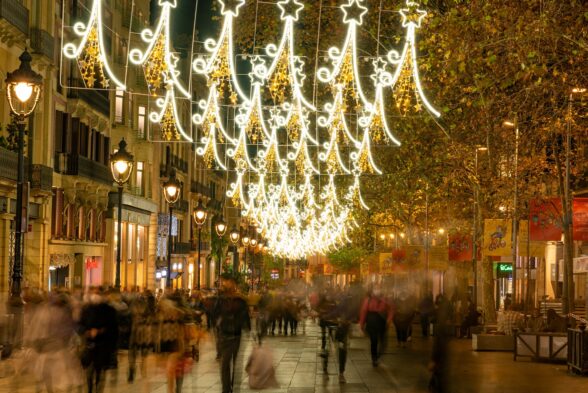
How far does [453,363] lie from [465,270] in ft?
102

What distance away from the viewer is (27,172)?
116ft

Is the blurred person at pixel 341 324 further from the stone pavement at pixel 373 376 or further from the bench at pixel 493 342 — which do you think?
the bench at pixel 493 342

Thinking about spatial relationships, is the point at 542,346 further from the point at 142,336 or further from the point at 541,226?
the point at 142,336

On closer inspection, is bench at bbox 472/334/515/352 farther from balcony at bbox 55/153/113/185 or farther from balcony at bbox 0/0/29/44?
balcony at bbox 55/153/113/185

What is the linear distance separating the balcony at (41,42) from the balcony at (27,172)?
3.87 metres

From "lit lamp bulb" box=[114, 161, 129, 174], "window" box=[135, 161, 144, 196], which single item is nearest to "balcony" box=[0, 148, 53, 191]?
"lit lamp bulb" box=[114, 161, 129, 174]

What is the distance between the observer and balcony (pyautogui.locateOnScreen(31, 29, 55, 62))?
119 feet

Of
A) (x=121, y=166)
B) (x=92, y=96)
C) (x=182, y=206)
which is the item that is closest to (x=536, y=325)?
(x=121, y=166)

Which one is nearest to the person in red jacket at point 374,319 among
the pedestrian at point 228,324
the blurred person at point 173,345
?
the pedestrian at point 228,324

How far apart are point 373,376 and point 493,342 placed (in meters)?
9.08

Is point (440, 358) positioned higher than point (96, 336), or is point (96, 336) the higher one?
point (96, 336)

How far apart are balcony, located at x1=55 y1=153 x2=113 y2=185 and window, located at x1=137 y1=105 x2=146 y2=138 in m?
11.6

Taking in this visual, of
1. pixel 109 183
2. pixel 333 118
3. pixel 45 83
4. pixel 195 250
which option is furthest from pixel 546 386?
pixel 195 250

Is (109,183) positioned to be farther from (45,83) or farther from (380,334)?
(380,334)
